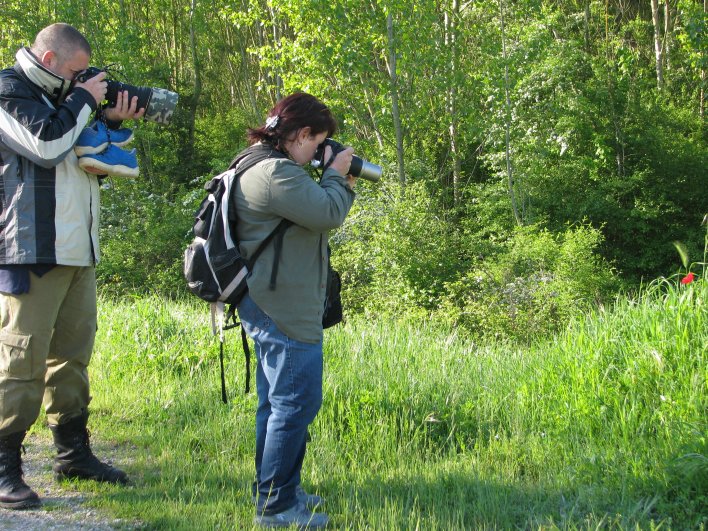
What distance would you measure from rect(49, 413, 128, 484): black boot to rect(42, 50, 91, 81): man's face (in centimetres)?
174

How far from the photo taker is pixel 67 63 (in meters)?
3.65

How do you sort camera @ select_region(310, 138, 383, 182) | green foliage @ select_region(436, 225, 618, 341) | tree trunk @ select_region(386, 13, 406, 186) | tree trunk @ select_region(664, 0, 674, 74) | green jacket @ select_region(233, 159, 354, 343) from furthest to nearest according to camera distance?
tree trunk @ select_region(664, 0, 674, 74), tree trunk @ select_region(386, 13, 406, 186), green foliage @ select_region(436, 225, 618, 341), camera @ select_region(310, 138, 383, 182), green jacket @ select_region(233, 159, 354, 343)

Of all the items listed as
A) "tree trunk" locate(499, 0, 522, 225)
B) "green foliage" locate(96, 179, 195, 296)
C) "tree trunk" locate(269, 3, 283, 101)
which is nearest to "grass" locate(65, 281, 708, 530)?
"green foliage" locate(96, 179, 195, 296)

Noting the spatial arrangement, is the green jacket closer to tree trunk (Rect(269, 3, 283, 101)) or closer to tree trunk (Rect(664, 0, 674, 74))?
tree trunk (Rect(269, 3, 283, 101))

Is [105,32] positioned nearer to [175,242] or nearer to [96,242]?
[175,242]

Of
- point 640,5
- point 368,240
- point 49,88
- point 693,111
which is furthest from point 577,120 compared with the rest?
point 49,88

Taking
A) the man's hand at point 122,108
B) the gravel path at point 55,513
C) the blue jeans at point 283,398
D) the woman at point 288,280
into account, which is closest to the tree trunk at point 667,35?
the man's hand at point 122,108

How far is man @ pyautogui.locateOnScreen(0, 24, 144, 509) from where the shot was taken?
3455mm

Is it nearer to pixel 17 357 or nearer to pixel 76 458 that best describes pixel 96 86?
pixel 17 357

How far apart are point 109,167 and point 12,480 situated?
5.11 ft

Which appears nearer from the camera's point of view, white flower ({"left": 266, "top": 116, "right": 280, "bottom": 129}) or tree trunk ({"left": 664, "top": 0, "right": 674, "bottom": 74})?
white flower ({"left": 266, "top": 116, "right": 280, "bottom": 129})

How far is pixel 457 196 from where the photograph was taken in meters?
17.8

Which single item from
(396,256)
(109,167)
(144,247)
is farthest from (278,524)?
(144,247)

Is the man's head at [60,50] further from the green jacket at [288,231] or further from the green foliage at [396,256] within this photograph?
the green foliage at [396,256]
